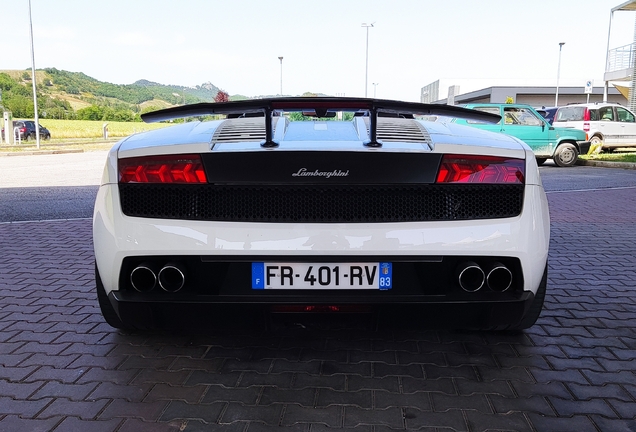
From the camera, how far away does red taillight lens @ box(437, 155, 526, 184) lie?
8.43 ft

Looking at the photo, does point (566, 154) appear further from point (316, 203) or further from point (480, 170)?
point (316, 203)

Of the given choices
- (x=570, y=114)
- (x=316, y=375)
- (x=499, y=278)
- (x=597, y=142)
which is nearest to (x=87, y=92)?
(x=570, y=114)

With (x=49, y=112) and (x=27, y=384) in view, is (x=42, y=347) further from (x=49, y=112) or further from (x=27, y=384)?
(x=49, y=112)

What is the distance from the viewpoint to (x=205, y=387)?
→ 2.70m

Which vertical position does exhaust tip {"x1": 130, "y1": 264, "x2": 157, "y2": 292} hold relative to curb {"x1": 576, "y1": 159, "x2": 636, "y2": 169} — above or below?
above

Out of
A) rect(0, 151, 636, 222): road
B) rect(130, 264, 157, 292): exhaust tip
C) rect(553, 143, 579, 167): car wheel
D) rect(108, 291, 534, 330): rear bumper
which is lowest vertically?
rect(0, 151, 636, 222): road

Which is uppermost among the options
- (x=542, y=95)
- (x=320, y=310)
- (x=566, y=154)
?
(x=542, y=95)

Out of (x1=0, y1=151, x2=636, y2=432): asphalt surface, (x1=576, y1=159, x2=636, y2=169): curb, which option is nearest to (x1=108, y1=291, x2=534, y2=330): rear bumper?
(x1=0, y1=151, x2=636, y2=432): asphalt surface

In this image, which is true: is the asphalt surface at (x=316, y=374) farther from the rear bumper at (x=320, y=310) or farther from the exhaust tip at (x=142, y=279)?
the exhaust tip at (x=142, y=279)

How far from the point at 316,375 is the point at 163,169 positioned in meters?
1.19

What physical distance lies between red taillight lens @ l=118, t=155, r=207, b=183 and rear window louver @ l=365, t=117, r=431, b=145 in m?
0.84

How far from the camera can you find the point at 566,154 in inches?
672

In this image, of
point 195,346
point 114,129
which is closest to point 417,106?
point 195,346

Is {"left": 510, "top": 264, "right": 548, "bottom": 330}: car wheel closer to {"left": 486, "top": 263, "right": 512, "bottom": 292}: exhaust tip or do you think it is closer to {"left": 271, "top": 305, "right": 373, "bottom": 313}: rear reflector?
{"left": 486, "top": 263, "right": 512, "bottom": 292}: exhaust tip
